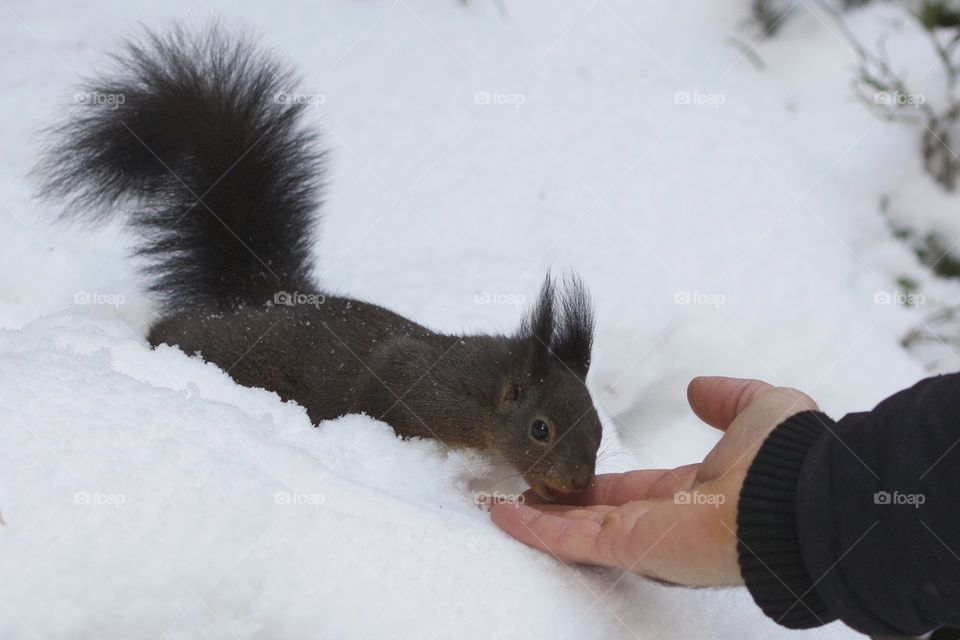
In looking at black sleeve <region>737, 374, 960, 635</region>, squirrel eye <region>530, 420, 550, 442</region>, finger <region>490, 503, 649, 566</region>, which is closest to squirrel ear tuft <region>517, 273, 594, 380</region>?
squirrel eye <region>530, 420, 550, 442</region>

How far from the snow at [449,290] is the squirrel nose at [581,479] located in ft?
0.70

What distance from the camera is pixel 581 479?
1.79 metres

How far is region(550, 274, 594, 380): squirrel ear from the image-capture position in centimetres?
192

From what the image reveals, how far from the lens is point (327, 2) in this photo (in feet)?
10.3

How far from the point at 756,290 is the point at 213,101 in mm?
1585

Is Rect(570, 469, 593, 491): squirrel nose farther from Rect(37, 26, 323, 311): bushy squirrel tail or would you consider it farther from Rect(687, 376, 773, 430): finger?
Rect(37, 26, 323, 311): bushy squirrel tail

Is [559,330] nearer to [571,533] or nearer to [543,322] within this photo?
[543,322]

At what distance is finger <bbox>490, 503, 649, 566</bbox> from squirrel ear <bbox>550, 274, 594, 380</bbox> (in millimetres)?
466

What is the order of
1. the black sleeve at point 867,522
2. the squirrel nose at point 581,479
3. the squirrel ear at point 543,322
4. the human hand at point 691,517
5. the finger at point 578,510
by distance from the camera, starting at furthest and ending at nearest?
the squirrel ear at point 543,322 < the squirrel nose at point 581,479 < the finger at point 578,510 < the human hand at point 691,517 < the black sleeve at point 867,522

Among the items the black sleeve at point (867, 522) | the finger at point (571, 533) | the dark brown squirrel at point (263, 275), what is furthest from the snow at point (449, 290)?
the black sleeve at point (867, 522)

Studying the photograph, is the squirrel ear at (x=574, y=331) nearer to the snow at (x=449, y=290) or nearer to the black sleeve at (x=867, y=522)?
the snow at (x=449, y=290)

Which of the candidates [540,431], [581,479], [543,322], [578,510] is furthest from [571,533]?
[543,322]

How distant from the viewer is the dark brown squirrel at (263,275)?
1.95m

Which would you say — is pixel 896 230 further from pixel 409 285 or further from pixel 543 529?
pixel 543 529
